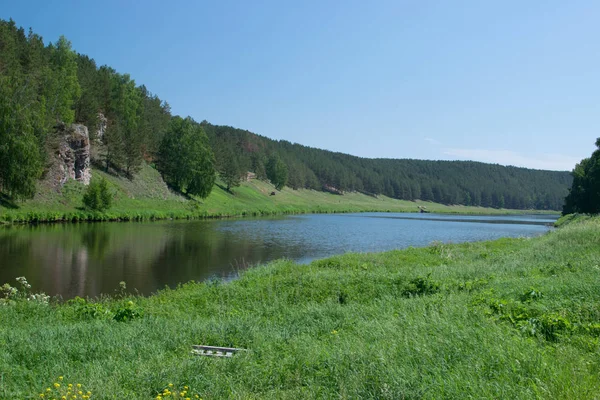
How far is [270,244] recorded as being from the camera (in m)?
35.4

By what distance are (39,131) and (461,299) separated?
47.6 meters

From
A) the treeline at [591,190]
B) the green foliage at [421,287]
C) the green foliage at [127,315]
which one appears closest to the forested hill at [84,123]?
the green foliage at [127,315]

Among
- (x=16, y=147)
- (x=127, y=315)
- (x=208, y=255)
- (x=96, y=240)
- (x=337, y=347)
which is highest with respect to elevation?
(x=16, y=147)

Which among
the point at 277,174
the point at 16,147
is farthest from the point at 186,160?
the point at 277,174

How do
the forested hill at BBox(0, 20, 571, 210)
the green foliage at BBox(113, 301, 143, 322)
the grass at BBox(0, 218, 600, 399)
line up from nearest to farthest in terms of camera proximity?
the grass at BBox(0, 218, 600, 399) < the green foliage at BBox(113, 301, 143, 322) < the forested hill at BBox(0, 20, 571, 210)

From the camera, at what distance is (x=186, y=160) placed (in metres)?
74.6

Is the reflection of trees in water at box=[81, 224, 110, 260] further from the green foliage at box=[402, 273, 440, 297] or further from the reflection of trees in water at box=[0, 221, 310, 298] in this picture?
the green foliage at box=[402, 273, 440, 297]

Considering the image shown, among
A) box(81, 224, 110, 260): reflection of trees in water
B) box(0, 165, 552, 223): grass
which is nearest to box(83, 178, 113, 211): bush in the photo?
box(0, 165, 552, 223): grass

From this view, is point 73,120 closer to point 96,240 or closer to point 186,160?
point 186,160

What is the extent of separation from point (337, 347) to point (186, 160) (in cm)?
7120

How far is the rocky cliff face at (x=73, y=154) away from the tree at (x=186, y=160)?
715 inches

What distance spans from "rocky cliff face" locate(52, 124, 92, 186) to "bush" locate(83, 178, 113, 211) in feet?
14.3

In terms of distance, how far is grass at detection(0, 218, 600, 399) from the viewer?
530cm

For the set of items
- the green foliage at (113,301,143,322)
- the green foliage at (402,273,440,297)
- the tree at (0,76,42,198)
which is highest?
the tree at (0,76,42,198)
